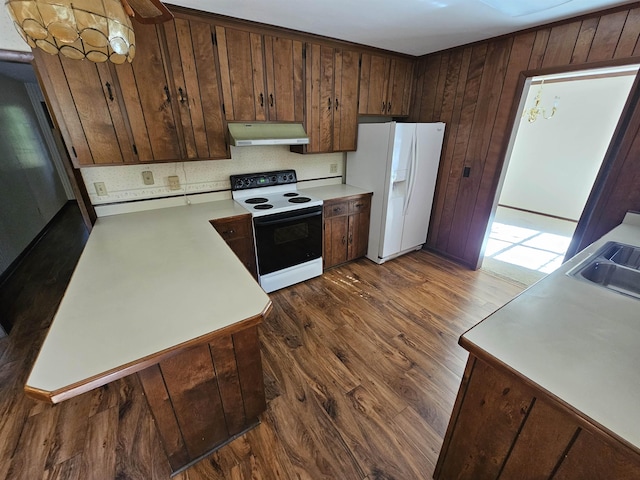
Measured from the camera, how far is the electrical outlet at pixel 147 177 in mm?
2296

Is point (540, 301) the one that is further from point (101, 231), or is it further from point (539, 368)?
point (101, 231)

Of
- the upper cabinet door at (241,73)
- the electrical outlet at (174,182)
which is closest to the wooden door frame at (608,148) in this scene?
the upper cabinet door at (241,73)

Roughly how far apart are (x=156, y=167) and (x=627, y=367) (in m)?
2.99

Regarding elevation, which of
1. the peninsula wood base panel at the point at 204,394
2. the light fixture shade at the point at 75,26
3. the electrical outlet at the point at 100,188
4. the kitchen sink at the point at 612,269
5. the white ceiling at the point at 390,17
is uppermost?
the white ceiling at the point at 390,17

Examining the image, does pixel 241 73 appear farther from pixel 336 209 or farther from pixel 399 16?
pixel 336 209

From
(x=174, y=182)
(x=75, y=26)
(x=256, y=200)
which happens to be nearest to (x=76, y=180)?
(x=174, y=182)

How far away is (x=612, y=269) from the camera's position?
56.1 inches

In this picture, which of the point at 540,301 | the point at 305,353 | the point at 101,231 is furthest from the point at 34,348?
the point at 540,301

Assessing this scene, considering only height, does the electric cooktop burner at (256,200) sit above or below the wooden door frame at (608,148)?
below

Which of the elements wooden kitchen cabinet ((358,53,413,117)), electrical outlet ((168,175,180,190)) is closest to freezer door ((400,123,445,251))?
wooden kitchen cabinet ((358,53,413,117))

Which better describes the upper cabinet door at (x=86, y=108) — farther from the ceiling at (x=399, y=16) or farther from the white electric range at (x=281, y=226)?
the white electric range at (x=281, y=226)

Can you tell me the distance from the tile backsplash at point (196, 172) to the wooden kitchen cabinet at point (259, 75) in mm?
426

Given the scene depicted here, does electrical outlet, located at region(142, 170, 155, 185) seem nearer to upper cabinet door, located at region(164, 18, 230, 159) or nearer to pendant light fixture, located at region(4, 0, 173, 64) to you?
upper cabinet door, located at region(164, 18, 230, 159)

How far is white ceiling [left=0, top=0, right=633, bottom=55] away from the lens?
1.79 meters
